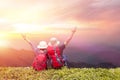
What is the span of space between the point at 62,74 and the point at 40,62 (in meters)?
0.93

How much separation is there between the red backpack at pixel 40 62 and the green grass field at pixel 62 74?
5.3 inches

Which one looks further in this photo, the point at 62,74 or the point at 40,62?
the point at 40,62

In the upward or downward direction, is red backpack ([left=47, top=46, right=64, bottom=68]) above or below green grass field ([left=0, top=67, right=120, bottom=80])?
above

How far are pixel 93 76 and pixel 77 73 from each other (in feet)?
1.16

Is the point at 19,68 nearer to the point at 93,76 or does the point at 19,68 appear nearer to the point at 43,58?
the point at 43,58

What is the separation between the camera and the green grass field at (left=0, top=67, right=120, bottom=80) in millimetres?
9992

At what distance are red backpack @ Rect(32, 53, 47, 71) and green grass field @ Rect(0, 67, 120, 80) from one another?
0.13 m

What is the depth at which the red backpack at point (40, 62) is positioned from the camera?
10844 mm

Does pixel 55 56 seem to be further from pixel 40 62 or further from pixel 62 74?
pixel 62 74

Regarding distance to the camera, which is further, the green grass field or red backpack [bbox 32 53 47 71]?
red backpack [bbox 32 53 47 71]

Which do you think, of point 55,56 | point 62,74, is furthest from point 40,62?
point 62,74

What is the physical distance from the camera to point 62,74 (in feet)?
33.2

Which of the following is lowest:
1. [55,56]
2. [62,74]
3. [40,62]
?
[62,74]

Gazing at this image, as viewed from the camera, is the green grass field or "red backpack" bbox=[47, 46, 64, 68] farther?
"red backpack" bbox=[47, 46, 64, 68]
